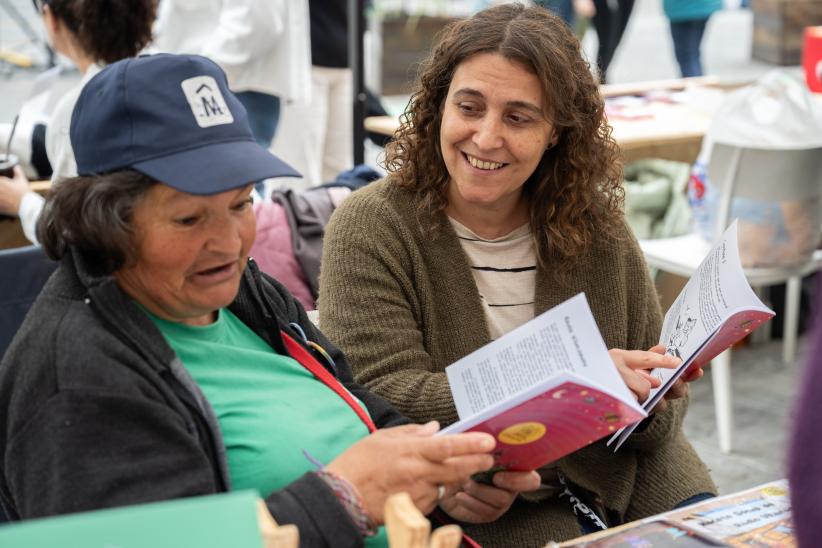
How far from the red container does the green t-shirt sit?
329 centimetres

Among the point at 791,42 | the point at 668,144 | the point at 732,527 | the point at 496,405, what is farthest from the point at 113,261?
the point at 791,42

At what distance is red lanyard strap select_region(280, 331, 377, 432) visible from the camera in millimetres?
1750

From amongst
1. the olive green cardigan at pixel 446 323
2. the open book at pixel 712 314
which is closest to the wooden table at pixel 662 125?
the olive green cardigan at pixel 446 323

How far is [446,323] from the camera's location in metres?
2.17

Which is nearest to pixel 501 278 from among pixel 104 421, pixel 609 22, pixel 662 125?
pixel 104 421

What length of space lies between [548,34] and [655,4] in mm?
11921

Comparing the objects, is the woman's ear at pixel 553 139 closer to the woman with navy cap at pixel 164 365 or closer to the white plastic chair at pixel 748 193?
the woman with navy cap at pixel 164 365

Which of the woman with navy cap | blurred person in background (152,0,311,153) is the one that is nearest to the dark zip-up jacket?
the woman with navy cap

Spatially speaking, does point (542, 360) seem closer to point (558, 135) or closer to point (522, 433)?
point (522, 433)

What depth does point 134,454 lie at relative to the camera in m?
1.35

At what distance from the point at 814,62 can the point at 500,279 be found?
271 centimetres

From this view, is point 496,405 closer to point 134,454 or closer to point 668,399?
point 134,454

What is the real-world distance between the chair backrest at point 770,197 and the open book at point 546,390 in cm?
232

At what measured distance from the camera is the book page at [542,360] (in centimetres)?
142
